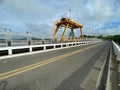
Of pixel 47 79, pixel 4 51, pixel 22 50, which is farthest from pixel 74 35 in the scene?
pixel 47 79

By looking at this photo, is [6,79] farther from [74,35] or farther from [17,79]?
[74,35]

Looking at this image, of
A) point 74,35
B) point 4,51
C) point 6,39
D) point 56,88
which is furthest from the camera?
point 74,35

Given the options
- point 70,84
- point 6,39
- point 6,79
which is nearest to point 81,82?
point 70,84

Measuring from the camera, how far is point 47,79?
5.81 m

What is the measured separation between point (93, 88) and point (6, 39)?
1187 cm

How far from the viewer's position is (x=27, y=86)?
4926 mm

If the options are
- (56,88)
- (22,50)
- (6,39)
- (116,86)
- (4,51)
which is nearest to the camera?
(56,88)

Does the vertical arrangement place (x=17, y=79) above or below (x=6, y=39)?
below

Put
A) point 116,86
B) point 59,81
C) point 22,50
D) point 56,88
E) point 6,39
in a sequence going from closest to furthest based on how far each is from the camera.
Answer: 1. point 56,88
2. point 116,86
3. point 59,81
4. point 6,39
5. point 22,50

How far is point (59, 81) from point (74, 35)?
4227 centimetres

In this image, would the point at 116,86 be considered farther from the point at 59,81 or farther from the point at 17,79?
the point at 17,79

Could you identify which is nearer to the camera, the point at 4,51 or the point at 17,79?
the point at 17,79

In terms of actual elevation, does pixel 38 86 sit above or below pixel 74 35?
below

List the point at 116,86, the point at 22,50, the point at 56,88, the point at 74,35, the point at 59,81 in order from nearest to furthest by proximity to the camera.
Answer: the point at 56,88, the point at 116,86, the point at 59,81, the point at 22,50, the point at 74,35
